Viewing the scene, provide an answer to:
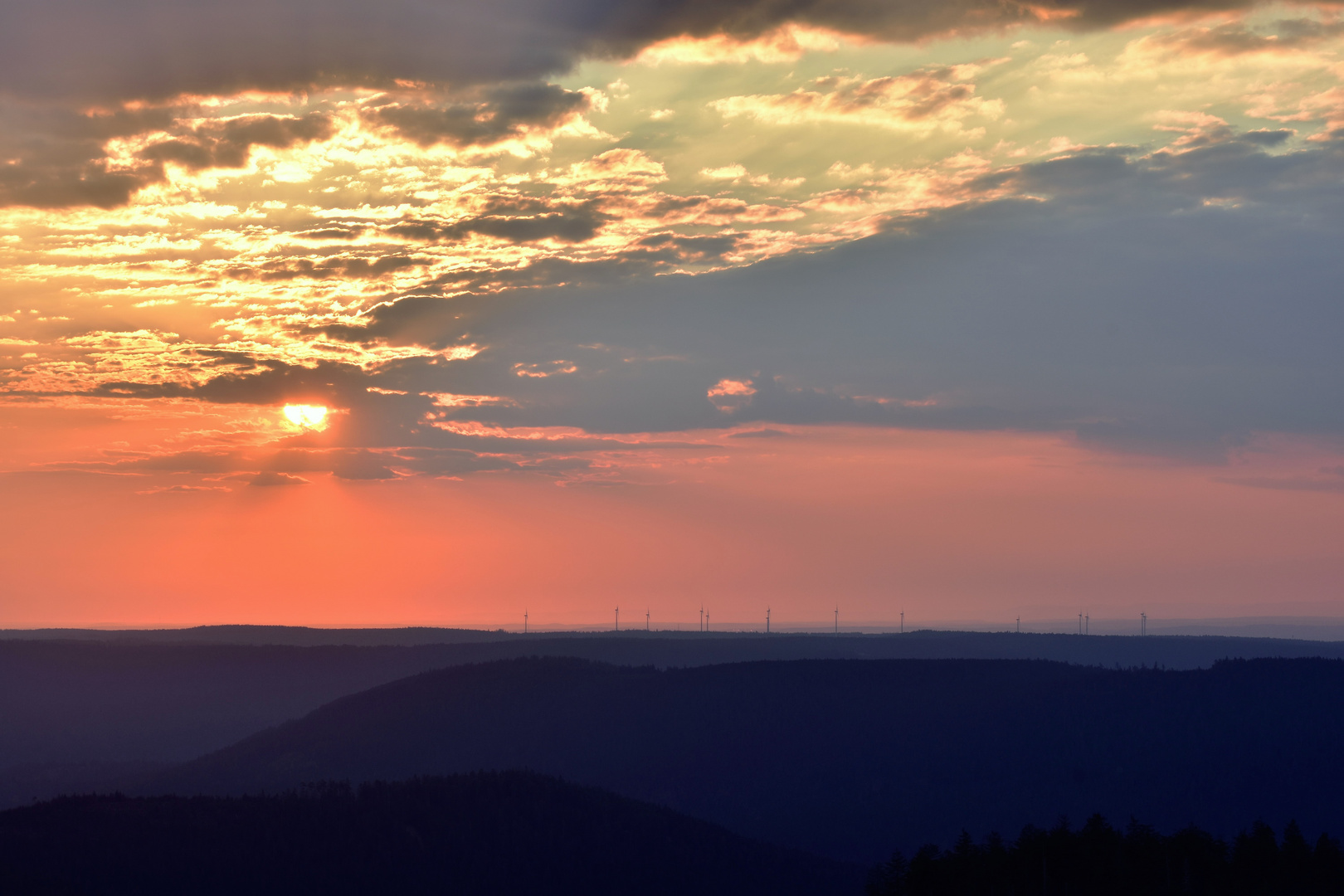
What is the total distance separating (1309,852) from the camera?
15750 centimetres

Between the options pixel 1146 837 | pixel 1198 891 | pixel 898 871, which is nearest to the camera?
pixel 1198 891

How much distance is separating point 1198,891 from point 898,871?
50.6 metres

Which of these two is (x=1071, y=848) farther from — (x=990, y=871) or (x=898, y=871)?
(x=898, y=871)

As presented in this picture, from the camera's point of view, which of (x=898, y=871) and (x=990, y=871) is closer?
(x=990, y=871)

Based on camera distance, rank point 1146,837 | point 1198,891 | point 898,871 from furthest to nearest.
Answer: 1. point 898,871
2. point 1146,837
3. point 1198,891

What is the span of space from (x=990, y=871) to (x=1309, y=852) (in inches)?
1459

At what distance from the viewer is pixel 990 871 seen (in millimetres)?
164000

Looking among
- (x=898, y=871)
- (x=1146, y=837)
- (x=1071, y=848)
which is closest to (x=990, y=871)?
(x=1071, y=848)

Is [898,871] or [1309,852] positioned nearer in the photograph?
[1309,852]

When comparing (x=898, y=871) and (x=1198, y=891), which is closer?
(x=1198, y=891)

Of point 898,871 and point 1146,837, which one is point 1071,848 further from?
point 898,871

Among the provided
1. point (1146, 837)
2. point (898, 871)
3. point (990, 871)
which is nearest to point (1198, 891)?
point (1146, 837)

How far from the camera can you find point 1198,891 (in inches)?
6107

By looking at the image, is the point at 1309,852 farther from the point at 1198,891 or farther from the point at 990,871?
the point at 990,871
